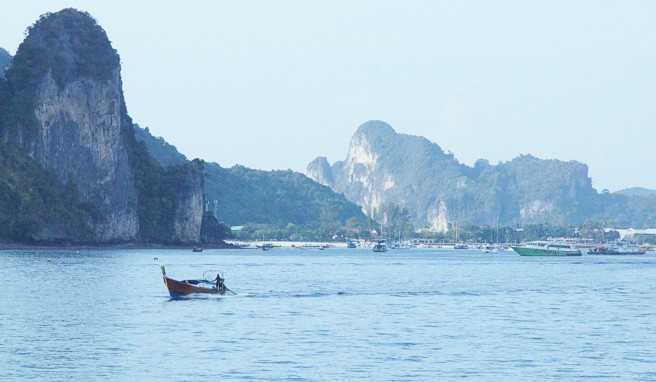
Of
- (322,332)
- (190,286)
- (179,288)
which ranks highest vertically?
(190,286)

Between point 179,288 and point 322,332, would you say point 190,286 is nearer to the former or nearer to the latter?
point 179,288

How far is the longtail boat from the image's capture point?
8444 cm

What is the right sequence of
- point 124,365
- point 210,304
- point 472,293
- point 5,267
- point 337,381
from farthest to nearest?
point 5,267 < point 472,293 < point 210,304 < point 124,365 < point 337,381

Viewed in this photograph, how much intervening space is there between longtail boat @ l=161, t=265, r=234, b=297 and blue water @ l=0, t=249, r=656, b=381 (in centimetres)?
73

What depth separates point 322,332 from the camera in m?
62.8

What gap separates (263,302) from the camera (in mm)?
84688

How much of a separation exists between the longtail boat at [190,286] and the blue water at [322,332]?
73cm

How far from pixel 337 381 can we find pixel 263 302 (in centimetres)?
3994

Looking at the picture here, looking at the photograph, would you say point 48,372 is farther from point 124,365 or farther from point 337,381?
point 337,381

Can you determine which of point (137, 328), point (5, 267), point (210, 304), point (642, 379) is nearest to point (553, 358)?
point (642, 379)

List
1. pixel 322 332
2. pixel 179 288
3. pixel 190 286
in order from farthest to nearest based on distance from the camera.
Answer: pixel 190 286 → pixel 179 288 → pixel 322 332

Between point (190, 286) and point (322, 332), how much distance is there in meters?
24.4

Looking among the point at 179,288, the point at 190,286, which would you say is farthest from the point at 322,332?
the point at 190,286

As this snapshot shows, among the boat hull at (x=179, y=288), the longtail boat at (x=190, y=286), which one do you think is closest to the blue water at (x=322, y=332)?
the longtail boat at (x=190, y=286)
